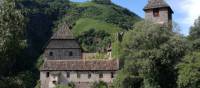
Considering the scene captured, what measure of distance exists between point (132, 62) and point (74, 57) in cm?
2787

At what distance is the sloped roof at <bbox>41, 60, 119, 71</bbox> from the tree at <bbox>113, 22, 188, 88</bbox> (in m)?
10.7

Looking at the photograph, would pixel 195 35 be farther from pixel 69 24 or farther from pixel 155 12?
pixel 69 24

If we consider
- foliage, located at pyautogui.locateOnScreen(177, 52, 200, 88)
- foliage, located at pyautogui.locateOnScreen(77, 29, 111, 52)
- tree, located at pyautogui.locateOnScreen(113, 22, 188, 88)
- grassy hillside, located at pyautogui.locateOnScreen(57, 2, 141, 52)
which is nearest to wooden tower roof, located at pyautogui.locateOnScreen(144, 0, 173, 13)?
tree, located at pyautogui.locateOnScreen(113, 22, 188, 88)

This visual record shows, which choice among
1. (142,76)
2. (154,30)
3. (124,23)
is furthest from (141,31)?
(124,23)

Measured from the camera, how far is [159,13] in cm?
8700

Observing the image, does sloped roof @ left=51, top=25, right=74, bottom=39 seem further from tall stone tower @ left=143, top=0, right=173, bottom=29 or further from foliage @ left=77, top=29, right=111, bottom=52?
foliage @ left=77, top=29, right=111, bottom=52

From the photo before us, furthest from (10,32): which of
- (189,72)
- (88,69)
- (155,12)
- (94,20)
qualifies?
(94,20)

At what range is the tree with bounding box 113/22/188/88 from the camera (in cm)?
6869

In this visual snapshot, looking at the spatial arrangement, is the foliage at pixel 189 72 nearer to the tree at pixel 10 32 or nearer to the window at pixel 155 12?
the window at pixel 155 12

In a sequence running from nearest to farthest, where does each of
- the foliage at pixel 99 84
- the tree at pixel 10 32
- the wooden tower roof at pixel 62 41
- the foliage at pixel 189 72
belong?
the tree at pixel 10 32 → the foliage at pixel 189 72 → the foliage at pixel 99 84 → the wooden tower roof at pixel 62 41

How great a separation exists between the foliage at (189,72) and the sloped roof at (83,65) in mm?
16579

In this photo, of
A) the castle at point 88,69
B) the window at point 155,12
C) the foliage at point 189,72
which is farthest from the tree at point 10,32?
the window at point 155,12

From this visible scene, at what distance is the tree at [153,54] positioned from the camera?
6869 centimetres

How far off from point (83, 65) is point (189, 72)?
2203cm
